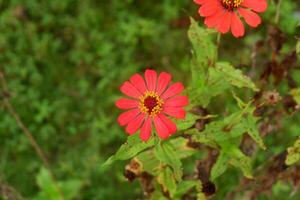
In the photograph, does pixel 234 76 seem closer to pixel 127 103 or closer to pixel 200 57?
pixel 200 57

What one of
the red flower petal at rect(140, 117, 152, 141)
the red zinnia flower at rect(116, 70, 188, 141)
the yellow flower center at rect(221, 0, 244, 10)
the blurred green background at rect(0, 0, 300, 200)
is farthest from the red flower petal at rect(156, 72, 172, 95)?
the blurred green background at rect(0, 0, 300, 200)

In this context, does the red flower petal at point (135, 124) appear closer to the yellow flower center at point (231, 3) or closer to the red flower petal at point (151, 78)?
the red flower petal at point (151, 78)

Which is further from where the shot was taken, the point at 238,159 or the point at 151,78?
the point at 238,159

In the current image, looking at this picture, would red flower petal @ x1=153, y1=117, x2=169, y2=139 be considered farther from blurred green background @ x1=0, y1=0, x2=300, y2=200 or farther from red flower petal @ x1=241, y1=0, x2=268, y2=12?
blurred green background @ x1=0, y1=0, x2=300, y2=200

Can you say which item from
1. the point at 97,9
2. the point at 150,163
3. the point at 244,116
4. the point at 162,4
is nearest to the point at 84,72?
the point at 97,9

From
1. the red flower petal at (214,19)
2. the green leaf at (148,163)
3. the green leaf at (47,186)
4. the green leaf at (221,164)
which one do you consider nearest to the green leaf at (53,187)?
the green leaf at (47,186)

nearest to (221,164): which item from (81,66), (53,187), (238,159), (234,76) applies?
(238,159)
